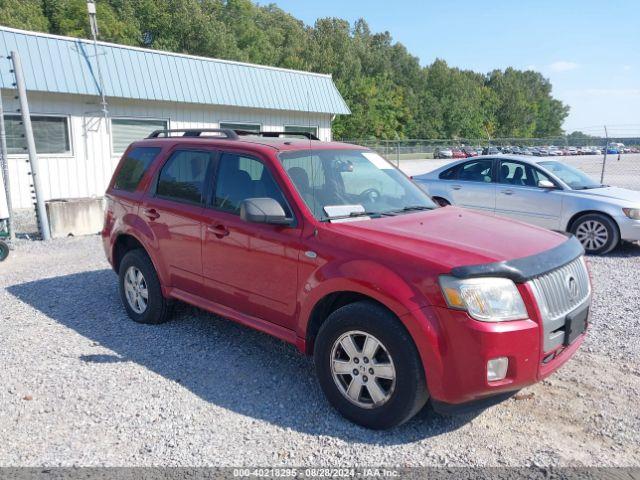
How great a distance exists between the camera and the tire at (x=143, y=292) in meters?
5.09

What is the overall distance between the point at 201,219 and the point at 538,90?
140 metres

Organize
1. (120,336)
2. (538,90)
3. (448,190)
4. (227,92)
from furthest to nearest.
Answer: (538,90) → (227,92) → (448,190) → (120,336)

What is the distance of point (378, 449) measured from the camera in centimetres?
318

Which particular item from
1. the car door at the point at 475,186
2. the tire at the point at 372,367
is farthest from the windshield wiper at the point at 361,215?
the car door at the point at 475,186

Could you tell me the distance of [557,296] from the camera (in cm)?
325

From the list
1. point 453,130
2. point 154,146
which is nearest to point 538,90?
point 453,130

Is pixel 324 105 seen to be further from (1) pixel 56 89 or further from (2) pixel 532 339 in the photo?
(2) pixel 532 339

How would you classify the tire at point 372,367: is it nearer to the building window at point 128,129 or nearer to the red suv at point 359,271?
the red suv at point 359,271

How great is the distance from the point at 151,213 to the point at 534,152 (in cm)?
2013

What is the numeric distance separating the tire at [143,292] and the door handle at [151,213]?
0.42 meters

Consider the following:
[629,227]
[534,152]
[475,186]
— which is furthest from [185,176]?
[534,152]

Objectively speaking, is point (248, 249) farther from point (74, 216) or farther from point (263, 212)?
point (74, 216)

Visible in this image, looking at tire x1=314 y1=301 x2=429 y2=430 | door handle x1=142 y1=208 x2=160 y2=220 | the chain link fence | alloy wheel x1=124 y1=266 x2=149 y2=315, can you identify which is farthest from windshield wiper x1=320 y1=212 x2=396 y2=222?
the chain link fence

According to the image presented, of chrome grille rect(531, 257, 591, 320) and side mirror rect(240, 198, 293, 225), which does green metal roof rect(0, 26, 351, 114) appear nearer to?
side mirror rect(240, 198, 293, 225)
